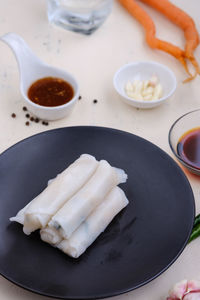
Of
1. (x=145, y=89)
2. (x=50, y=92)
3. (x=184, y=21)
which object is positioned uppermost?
(x=184, y=21)

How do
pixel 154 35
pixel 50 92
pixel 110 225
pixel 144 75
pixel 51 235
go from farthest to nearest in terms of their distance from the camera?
pixel 154 35
pixel 144 75
pixel 50 92
pixel 110 225
pixel 51 235

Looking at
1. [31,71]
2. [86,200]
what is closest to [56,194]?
[86,200]

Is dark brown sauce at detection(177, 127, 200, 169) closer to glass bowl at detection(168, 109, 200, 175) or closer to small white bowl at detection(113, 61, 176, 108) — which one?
glass bowl at detection(168, 109, 200, 175)

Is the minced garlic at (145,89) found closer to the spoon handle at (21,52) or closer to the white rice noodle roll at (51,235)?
the spoon handle at (21,52)

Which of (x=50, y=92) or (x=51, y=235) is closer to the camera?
(x=51, y=235)

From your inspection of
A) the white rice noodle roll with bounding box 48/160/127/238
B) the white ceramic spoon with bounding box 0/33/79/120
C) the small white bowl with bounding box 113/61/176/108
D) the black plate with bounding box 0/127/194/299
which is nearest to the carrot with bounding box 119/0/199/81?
the small white bowl with bounding box 113/61/176/108

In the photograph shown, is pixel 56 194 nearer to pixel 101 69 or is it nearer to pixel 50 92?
pixel 50 92

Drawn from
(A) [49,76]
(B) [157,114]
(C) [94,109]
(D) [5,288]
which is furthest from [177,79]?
(D) [5,288]
